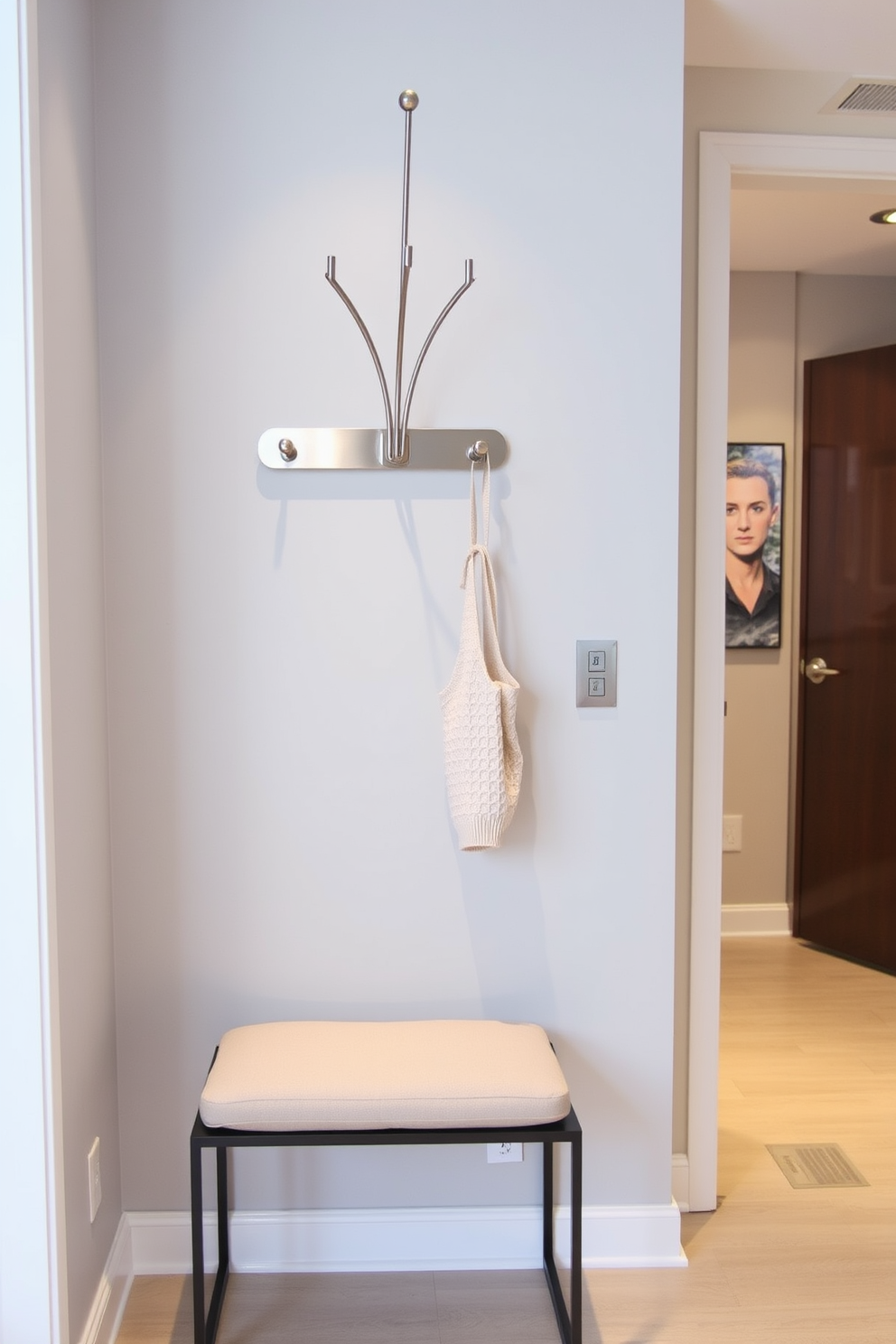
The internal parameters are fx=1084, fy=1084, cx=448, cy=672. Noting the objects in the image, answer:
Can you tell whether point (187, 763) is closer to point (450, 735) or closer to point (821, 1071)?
point (450, 735)

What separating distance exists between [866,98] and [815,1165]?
7.47 feet

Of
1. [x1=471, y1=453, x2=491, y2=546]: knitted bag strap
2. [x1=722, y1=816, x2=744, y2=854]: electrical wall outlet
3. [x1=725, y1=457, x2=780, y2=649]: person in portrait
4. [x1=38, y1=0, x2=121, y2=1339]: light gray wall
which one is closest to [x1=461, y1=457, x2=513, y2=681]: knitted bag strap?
[x1=471, y1=453, x2=491, y2=546]: knitted bag strap

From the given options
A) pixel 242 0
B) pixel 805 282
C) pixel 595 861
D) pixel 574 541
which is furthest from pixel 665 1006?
pixel 805 282

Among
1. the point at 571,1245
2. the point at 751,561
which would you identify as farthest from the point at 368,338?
Answer: the point at 751,561

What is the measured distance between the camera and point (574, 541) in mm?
1965

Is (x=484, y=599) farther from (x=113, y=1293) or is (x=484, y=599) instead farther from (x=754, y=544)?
(x=754, y=544)

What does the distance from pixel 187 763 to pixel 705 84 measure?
166 centimetres

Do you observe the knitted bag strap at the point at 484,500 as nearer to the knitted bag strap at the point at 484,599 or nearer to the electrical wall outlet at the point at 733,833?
the knitted bag strap at the point at 484,599

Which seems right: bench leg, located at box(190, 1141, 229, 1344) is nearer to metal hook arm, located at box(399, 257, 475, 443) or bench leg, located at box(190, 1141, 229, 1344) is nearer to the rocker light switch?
the rocker light switch

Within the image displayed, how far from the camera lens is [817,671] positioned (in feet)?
13.1

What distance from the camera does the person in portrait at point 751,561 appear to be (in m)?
4.03

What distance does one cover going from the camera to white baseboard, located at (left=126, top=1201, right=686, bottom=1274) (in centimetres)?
199

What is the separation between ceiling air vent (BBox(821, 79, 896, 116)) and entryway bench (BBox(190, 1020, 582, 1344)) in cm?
194

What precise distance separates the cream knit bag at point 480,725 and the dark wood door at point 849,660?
7.66ft
